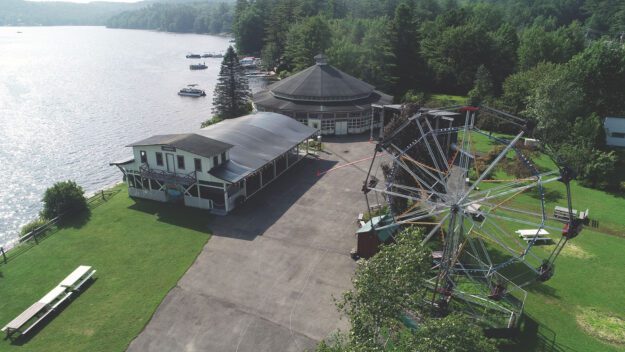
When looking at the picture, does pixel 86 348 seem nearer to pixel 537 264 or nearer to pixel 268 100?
pixel 537 264

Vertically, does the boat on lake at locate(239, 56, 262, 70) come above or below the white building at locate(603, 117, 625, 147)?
below

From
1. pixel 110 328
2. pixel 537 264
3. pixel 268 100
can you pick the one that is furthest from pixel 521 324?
pixel 268 100

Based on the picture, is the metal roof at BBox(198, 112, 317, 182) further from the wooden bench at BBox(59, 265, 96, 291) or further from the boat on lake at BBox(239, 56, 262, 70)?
the boat on lake at BBox(239, 56, 262, 70)

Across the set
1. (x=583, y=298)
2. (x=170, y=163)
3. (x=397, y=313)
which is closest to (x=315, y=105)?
(x=170, y=163)

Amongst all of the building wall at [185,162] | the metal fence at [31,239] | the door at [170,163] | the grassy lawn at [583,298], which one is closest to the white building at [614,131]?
the grassy lawn at [583,298]

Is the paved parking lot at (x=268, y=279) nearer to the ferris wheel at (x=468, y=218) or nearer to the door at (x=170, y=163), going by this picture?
the ferris wheel at (x=468, y=218)

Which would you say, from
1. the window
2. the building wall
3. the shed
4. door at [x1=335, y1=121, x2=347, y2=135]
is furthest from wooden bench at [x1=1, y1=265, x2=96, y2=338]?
the window
